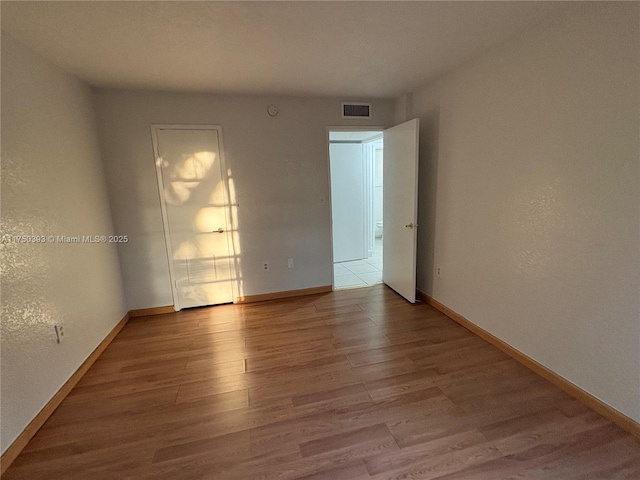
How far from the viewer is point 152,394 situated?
2031 millimetres

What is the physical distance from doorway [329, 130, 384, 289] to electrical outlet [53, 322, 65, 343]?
3.36 meters

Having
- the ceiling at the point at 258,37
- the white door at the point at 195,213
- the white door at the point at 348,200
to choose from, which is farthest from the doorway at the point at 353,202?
the ceiling at the point at 258,37

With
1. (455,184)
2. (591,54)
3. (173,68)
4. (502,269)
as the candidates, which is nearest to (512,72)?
(591,54)

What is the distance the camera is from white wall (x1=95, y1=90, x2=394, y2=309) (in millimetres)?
2992

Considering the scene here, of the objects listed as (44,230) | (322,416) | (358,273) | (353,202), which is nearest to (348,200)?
(353,202)

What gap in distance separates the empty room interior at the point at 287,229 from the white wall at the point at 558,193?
0.01 m

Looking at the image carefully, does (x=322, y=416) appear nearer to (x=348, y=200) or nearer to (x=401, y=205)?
(x=401, y=205)

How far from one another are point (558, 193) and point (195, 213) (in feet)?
10.5

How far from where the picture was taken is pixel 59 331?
2.03 metres

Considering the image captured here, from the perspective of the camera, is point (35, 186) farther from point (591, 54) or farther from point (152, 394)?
point (591, 54)

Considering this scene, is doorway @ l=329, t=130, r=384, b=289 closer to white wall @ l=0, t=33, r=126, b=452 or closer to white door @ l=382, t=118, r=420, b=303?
white door @ l=382, t=118, r=420, b=303

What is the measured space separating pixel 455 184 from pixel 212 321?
281cm

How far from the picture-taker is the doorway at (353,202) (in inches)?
194

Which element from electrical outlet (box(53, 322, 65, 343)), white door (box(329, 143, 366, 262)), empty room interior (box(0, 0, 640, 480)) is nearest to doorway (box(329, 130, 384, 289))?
white door (box(329, 143, 366, 262))
